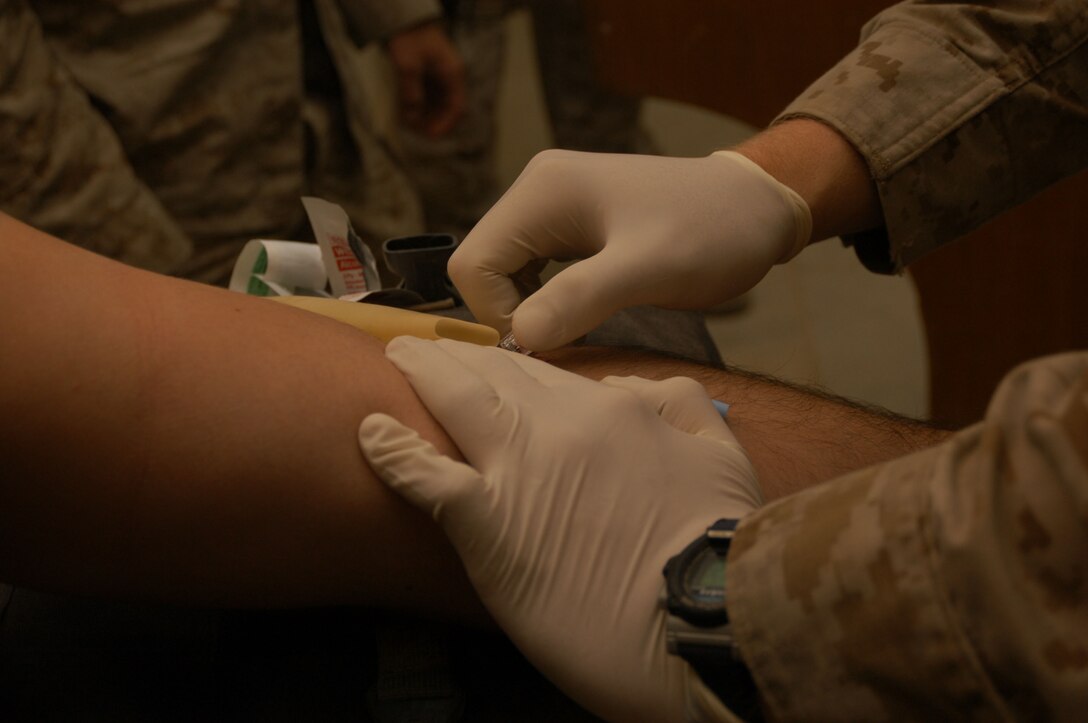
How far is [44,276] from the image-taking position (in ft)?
2.04

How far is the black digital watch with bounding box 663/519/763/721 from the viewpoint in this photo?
57cm

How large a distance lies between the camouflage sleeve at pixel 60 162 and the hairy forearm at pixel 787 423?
1.16 m

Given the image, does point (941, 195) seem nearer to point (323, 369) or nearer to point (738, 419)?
point (738, 419)

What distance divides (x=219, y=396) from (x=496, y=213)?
451mm

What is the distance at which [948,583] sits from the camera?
484 mm

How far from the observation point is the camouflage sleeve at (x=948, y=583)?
18.0 inches

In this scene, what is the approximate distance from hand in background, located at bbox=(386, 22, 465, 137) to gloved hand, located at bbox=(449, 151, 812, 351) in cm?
114

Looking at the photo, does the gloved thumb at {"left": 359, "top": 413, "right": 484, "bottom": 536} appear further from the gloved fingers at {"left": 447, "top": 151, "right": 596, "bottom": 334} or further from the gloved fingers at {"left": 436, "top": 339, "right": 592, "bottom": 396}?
the gloved fingers at {"left": 447, "top": 151, "right": 596, "bottom": 334}

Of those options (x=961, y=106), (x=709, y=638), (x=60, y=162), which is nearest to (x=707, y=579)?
(x=709, y=638)

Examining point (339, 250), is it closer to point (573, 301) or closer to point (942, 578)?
point (573, 301)

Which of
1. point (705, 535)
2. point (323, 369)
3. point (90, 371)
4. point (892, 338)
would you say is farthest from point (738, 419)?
point (892, 338)

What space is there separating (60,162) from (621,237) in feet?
4.01

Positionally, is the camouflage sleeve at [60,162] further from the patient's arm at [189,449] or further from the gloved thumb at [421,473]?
the gloved thumb at [421,473]

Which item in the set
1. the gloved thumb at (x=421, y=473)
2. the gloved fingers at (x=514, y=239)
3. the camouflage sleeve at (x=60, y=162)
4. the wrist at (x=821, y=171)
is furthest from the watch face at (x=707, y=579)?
the camouflage sleeve at (x=60, y=162)
